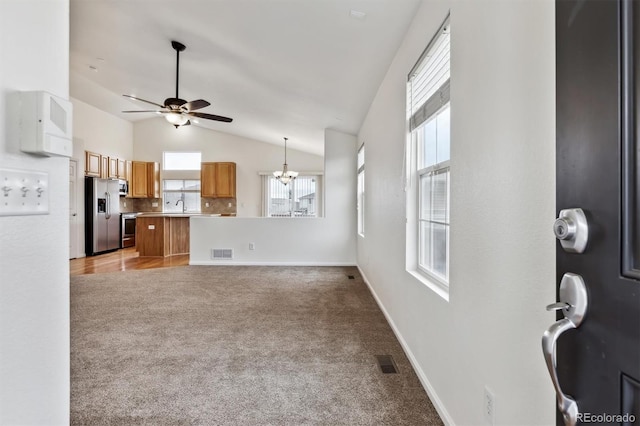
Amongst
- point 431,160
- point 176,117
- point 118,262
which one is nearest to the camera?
point 431,160

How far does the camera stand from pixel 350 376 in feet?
6.86

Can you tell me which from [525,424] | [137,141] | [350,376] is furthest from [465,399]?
[137,141]

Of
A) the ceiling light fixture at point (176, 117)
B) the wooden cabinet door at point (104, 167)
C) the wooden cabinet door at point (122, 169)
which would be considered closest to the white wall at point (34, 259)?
the ceiling light fixture at point (176, 117)

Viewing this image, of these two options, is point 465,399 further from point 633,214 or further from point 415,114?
point 415,114

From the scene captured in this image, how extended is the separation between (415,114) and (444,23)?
0.63 metres

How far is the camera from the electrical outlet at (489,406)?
1.20 m

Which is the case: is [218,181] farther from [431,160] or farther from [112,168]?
[431,160]

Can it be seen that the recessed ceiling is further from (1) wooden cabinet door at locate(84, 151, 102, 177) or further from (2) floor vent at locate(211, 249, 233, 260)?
(2) floor vent at locate(211, 249, 233, 260)

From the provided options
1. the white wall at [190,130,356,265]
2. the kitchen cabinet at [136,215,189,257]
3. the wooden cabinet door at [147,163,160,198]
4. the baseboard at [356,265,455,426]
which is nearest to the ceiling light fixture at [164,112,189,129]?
the white wall at [190,130,356,265]

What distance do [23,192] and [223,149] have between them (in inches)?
343

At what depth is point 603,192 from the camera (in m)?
0.50

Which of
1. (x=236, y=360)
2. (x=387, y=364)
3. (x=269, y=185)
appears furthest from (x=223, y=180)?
(x=387, y=364)

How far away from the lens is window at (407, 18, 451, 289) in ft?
6.05

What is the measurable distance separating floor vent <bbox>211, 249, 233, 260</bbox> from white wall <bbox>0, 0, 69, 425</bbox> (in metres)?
5.17
